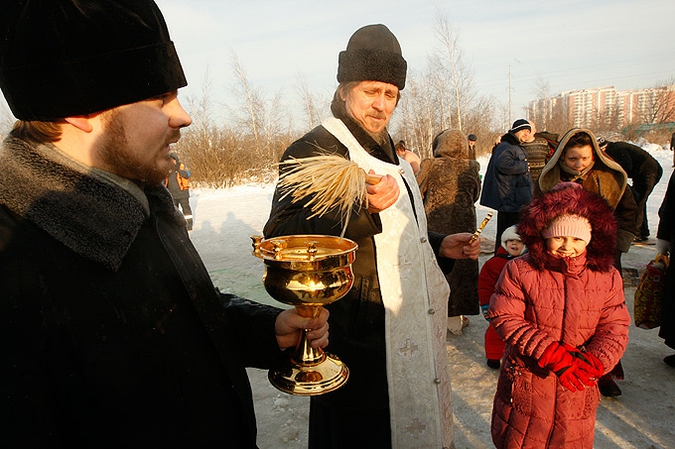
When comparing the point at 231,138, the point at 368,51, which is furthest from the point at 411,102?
the point at 368,51

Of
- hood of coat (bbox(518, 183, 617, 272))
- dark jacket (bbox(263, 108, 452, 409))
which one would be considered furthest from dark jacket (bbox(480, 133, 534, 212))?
dark jacket (bbox(263, 108, 452, 409))

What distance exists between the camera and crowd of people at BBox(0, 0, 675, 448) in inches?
37.6

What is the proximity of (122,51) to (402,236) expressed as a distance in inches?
59.9

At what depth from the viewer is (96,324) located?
0.99 metres

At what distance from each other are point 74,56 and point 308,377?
118 cm

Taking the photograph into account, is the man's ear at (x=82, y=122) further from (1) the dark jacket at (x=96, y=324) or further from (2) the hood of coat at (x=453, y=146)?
(2) the hood of coat at (x=453, y=146)

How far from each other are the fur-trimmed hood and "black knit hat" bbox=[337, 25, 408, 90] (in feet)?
6.79

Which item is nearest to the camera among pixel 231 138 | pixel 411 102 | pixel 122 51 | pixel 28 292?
pixel 28 292

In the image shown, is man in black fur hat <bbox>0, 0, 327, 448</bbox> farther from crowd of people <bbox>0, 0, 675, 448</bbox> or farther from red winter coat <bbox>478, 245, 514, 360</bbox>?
red winter coat <bbox>478, 245, 514, 360</bbox>

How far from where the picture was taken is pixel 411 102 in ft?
97.1

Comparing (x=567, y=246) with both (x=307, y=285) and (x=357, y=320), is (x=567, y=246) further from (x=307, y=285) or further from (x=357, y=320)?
(x=307, y=285)

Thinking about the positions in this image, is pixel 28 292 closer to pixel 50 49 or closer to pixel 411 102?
pixel 50 49

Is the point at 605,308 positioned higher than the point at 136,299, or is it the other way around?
the point at 136,299

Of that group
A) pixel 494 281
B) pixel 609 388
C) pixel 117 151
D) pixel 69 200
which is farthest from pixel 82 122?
pixel 609 388
